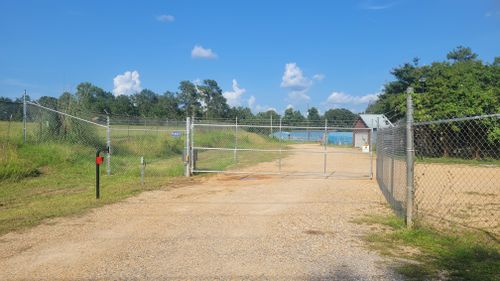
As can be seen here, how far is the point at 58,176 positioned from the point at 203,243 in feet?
31.4

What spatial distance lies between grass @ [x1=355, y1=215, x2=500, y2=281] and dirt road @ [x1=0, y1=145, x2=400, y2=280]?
0.96 feet

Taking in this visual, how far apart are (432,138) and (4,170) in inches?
855

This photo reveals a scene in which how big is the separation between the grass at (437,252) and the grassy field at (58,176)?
5.93 meters

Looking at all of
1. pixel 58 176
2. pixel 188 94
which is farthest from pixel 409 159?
pixel 188 94

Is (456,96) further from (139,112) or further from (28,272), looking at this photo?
(139,112)

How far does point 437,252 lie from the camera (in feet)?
18.6

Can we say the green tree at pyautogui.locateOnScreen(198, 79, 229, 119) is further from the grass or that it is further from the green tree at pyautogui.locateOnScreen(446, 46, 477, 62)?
the grass

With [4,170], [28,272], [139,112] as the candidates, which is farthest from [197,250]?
[139,112]

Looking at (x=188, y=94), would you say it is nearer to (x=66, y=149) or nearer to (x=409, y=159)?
(x=66, y=149)

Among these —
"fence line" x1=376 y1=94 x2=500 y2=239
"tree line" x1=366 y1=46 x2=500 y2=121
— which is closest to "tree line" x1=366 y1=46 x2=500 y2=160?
"tree line" x1=366 y1=46 x2=500 y2=121

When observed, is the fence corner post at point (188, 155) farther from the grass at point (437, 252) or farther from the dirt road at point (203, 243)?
the grass at point (437, 252)

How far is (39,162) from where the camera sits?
49.2ft

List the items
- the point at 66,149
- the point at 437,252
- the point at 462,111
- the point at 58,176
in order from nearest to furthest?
1. the point at 437,252
2. the point at 58,176
3. the point at 66,149
4. the point at 462,111

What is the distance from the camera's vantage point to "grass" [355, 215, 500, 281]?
15.8ft
